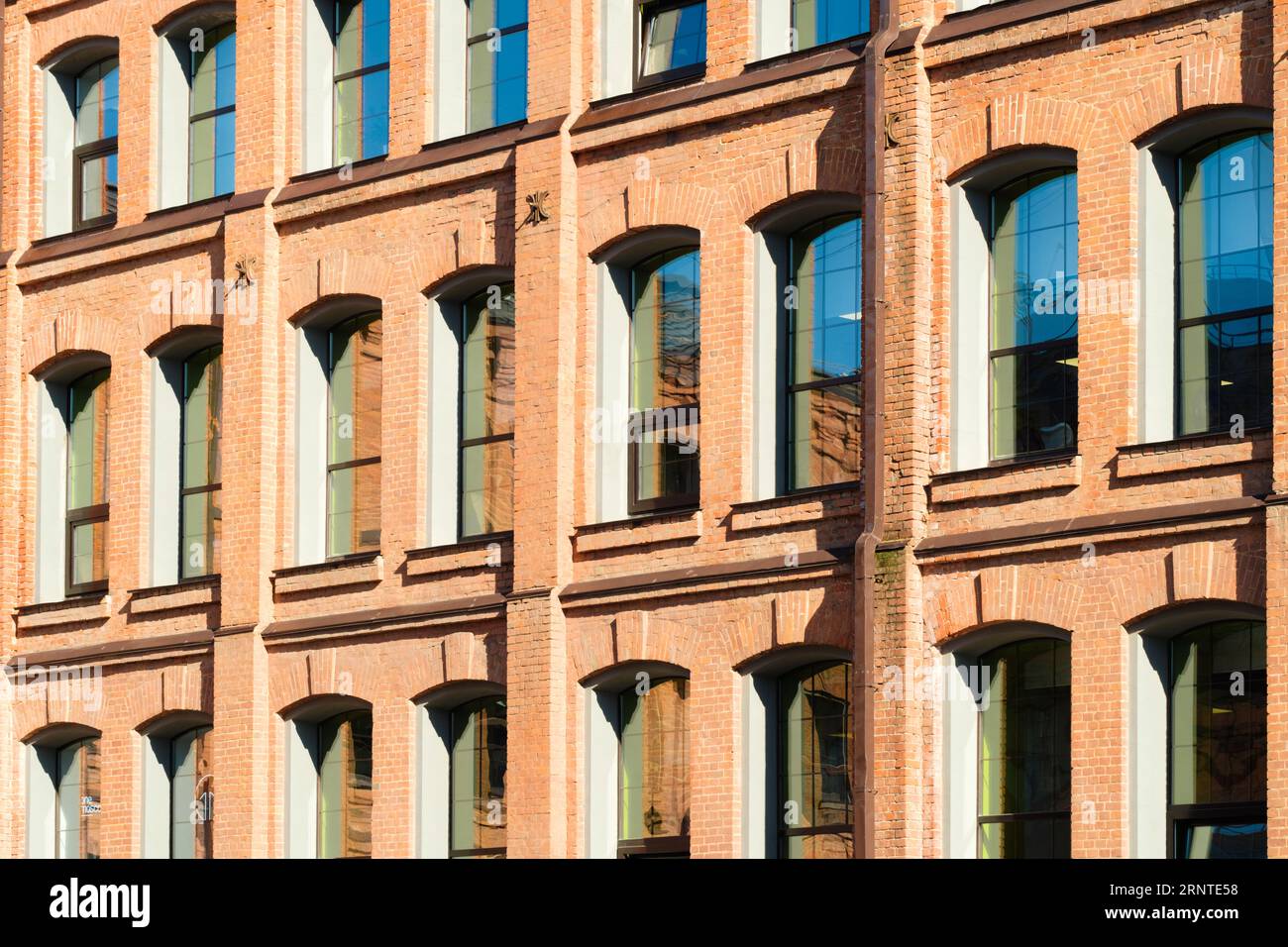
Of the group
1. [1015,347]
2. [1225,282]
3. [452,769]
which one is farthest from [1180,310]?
[452,769]

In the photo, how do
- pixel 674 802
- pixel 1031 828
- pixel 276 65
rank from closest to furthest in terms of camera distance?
1. pixel 1031 828
2. pixel 674 802
3. pixel 276 65

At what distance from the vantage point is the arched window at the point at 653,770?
2378cm

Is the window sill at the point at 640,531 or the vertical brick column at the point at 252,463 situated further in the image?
the vertical brick column at the point at 252,463

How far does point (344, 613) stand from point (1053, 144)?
9481 mm

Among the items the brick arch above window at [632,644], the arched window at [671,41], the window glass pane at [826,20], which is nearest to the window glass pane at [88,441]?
the brick arch above window at [632,644]

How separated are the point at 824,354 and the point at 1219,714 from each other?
5.30m

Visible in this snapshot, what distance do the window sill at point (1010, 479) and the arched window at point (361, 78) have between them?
28.5 ft

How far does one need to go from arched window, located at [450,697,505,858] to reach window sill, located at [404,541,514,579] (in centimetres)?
141

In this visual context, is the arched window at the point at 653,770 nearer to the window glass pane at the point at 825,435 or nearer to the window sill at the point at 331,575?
the window glass pane at the point at 825,435

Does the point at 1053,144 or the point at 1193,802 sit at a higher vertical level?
the point at 1053,144

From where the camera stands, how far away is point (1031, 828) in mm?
21203

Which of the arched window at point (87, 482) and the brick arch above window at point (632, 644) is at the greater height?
the arched window at point (87, 482)

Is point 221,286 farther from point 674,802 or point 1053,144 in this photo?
point 1053,144
